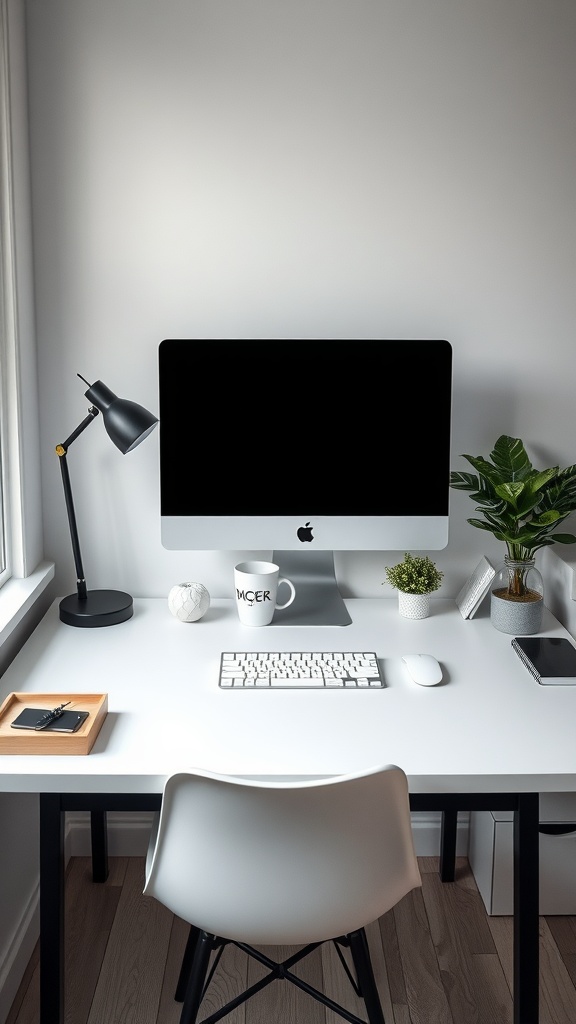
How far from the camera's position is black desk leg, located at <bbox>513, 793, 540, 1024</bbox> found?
4.59ft

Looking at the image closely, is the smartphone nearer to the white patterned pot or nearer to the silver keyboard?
the silver keyboard

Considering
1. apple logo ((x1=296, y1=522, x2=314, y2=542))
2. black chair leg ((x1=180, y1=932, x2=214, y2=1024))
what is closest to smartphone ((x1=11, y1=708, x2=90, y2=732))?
black chair leg ((x1=180, y1=932, x2=214, y2=1024))

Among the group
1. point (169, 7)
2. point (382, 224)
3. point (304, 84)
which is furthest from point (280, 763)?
point (169, 7)

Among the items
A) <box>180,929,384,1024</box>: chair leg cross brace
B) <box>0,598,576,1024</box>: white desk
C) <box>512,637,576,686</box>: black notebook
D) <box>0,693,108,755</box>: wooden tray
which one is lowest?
<box>180,929,384,1024</box>: chair leg cross brace

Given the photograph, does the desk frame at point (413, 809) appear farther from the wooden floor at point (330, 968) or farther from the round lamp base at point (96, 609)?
the round lamp base at point (96, 609)

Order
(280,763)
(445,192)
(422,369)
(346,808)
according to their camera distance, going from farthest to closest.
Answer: (445,192) < (422,369) < (280,763) < (346,808)

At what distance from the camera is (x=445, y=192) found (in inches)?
78.8

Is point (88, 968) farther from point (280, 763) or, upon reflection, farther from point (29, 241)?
point (29, 241)

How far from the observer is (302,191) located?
1.99m

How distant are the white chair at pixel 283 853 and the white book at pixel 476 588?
0.81 meters

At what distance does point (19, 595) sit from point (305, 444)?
0.71m

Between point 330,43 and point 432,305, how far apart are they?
0.63 metres

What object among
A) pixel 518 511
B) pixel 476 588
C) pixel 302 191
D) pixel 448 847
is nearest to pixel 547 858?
pixel 448 847

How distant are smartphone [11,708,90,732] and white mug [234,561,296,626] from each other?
1.74 ft
